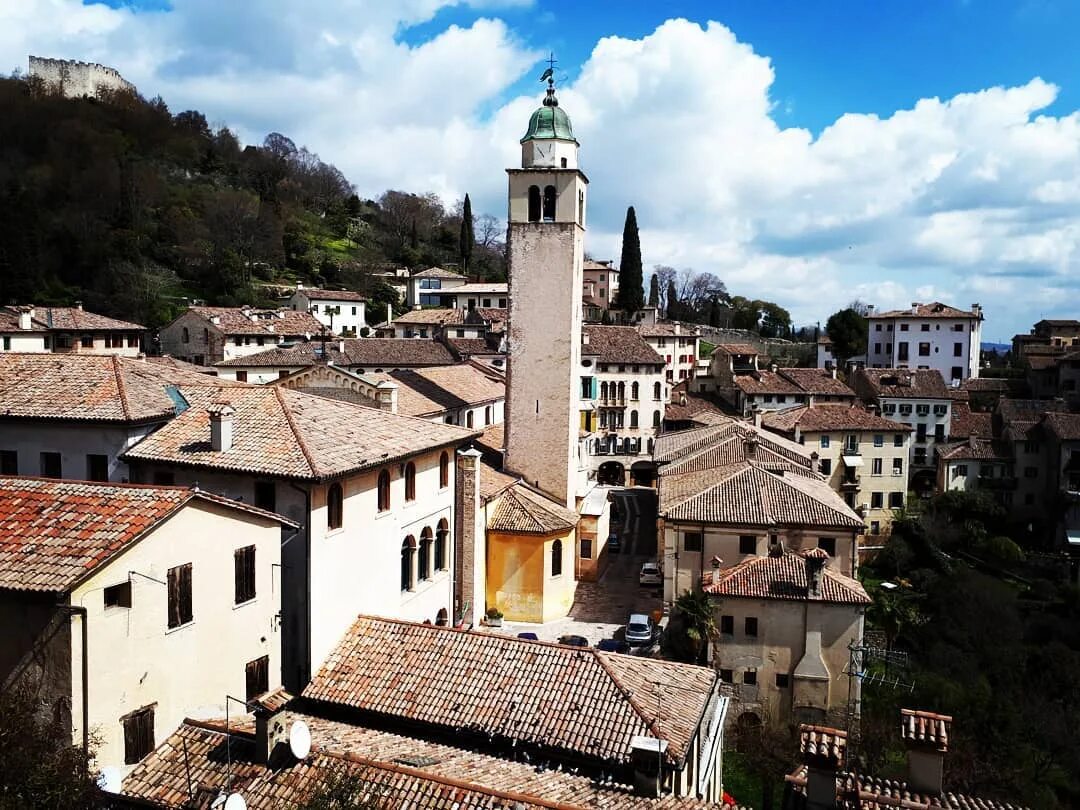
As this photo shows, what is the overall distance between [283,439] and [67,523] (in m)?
5.88

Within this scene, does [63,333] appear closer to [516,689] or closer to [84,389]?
[84,389]

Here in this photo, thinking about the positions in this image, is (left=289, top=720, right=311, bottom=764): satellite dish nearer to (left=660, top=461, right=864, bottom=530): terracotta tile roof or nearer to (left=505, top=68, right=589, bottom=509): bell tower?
(left=660, top=461, right=864, bottom=530): terracotta tile roof

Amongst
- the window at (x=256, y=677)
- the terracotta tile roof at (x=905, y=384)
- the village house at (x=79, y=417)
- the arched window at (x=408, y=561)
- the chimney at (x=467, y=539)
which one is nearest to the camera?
the window at (x=256, y=677)

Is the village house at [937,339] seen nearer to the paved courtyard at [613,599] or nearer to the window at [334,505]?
the paved courtyard at [613,599]

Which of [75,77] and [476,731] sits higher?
[75,77]

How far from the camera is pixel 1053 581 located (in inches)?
2015

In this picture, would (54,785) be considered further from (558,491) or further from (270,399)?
(558,491)

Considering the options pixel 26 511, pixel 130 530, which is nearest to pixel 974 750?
pixel 130 530

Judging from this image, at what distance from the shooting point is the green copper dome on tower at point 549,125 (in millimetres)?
36375

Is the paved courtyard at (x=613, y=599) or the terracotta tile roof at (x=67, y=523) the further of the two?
the paved courtyard at (x=613, y=599)

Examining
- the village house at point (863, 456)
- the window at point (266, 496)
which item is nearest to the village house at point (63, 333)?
the window at point (266, 496)

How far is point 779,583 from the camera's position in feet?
93.5

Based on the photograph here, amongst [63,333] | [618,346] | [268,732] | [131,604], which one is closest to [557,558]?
[268,732]

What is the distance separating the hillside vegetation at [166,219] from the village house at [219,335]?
373 inches
